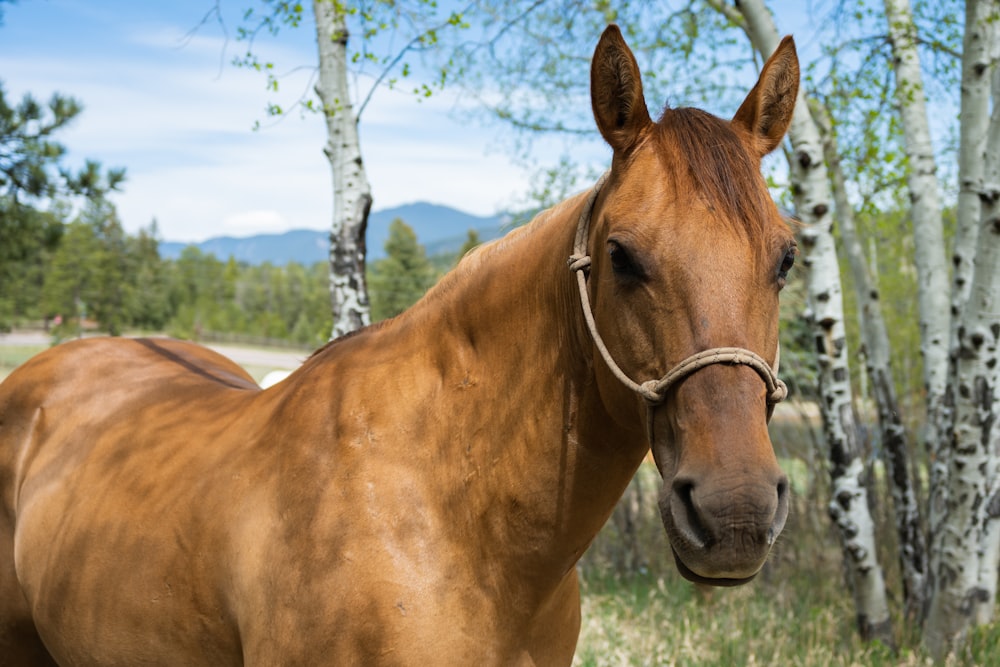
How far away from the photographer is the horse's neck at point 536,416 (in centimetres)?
192

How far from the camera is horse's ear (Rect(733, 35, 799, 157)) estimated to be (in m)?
→ 1.98

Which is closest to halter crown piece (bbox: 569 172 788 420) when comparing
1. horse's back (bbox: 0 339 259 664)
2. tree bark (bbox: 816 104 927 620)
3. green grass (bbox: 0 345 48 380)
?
horse's back (bbox: 0 339 259 664)

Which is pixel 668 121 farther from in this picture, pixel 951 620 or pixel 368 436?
pixel 951 620

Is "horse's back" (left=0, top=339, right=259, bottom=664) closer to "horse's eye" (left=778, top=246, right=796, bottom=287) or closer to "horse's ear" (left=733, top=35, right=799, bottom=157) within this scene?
"horse's eye" (left=778, top=246, right=796, bottom=287)

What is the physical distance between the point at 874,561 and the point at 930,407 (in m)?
1.57

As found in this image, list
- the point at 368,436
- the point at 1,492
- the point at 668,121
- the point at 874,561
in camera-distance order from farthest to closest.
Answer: the point at 874,561, the point at 1,492, the point at 368,436, the point at 668,121

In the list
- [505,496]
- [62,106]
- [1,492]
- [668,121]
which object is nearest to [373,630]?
[505,496]

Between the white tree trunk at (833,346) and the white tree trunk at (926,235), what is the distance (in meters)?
1.18

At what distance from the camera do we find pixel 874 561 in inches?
182

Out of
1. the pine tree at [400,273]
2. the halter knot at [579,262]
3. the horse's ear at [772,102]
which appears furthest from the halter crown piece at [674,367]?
the pine tree at [400,273]

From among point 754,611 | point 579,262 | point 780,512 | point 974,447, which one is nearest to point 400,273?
point 754,611

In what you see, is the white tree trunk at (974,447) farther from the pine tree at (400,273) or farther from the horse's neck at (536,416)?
the pine tree at (400,273)

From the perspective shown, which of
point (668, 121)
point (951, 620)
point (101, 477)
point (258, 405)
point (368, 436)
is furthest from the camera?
point (951, 620)

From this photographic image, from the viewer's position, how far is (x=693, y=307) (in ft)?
5.26
